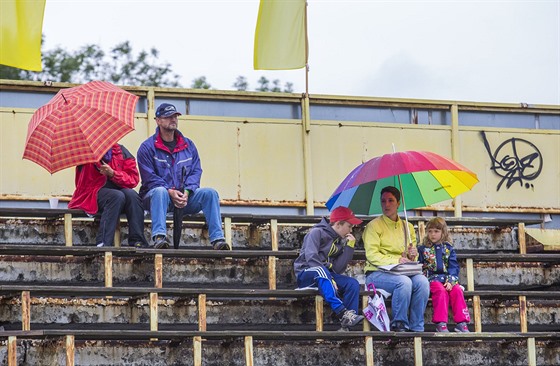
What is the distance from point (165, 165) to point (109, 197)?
0.68 meters

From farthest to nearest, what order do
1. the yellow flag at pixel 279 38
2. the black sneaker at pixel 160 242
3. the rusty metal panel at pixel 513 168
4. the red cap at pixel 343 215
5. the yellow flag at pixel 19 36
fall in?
the rusty metal panel at pixel 513 168
the yellow flag at pixel 279 38
the yellow flag at pixel 19 36
the red cap at pixel 343 215
the black sneaker at pixel 160 242

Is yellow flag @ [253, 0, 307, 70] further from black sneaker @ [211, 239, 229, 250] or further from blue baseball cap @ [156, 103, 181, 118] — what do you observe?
black sneaker @ [211, 239, 229, 250]

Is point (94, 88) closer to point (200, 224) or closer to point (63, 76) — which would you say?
point (200, 224)

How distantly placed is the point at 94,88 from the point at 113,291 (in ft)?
7.27

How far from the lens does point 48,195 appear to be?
567 inches

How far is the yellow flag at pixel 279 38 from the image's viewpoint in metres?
15.5

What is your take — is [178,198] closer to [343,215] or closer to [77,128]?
[77,128]

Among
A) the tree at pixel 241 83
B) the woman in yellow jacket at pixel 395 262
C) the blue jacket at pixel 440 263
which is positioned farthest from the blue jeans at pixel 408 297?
the tree at pixel 241 83

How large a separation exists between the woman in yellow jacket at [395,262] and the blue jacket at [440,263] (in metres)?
0.17

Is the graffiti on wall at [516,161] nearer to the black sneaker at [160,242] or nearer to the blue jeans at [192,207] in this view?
the blue jeans at [192,207]

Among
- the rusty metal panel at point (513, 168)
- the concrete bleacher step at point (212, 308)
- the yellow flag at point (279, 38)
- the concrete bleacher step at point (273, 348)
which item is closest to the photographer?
the concrete bleacher step at point (273, 348)

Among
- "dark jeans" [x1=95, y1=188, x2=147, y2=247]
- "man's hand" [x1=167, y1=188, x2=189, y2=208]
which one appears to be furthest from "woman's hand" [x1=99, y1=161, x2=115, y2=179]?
"man's hand" [x1=167, y1=188, x2=189, y2=208]

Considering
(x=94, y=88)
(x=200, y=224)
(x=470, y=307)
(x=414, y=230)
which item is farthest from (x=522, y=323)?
(x=94, y=88)

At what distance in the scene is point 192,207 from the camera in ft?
40.7
